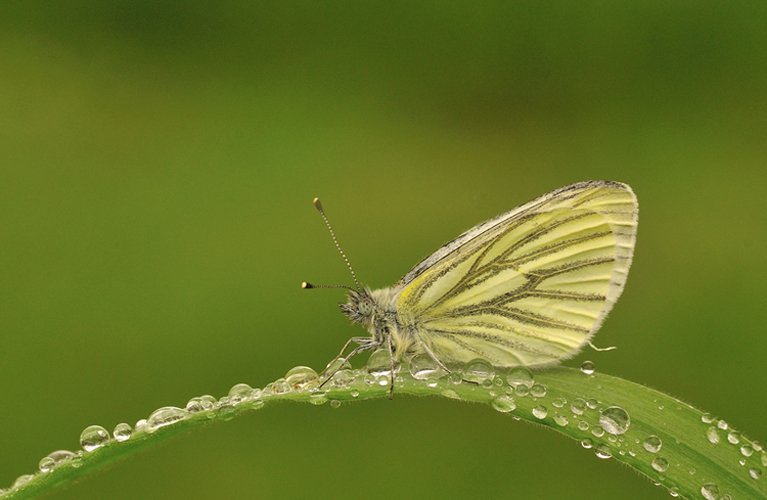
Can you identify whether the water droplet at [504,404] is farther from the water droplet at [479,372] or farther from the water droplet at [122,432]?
the water droplet at [122,432]

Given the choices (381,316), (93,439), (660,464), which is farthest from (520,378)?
(93,439)

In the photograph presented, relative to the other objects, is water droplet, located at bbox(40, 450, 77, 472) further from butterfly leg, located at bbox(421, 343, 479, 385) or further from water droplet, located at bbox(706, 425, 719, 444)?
water droplet, located at bbox(706, 425, 719, 444)

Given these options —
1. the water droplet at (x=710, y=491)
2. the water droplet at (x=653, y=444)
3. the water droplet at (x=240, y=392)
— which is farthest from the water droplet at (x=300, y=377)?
the water droplet at (x=710, y=491)

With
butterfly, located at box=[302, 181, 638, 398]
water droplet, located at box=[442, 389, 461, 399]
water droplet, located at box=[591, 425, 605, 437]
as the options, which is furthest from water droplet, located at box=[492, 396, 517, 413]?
butterfly, located at box=[302, 181, 638, 398]

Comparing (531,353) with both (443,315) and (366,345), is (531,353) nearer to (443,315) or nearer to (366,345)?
(443,315)

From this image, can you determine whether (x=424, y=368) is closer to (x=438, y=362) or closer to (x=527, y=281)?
(x=438, y=362)

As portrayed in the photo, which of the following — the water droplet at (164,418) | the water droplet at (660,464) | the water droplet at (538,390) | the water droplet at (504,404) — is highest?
the water droplet at (164,418)

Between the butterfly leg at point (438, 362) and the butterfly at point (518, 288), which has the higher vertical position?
the butterfly at point (518, 288)
